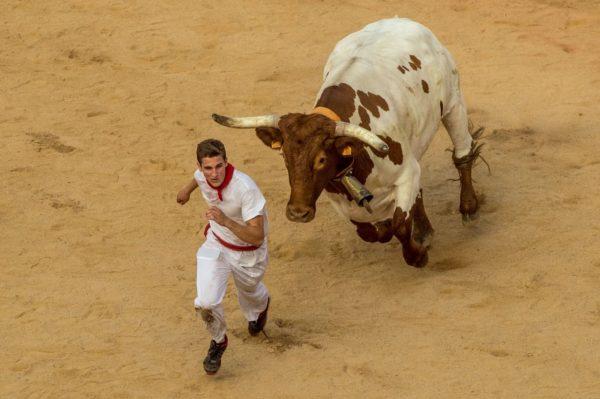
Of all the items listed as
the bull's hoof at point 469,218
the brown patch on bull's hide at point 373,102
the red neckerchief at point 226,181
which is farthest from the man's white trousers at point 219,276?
the bull's hoof at point 469,218

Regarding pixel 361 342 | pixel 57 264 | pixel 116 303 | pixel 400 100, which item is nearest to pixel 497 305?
pixel 361 342

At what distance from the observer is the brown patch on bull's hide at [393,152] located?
29.2 feet

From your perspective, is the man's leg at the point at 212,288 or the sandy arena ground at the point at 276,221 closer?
the man's leg at the point at 212,288

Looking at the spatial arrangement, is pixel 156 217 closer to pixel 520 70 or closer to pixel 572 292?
pixel 572 292

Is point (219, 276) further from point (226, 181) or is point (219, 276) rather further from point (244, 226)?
point (226, 181)

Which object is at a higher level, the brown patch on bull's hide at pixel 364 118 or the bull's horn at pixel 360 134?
the bull's horn at pixel 360 134

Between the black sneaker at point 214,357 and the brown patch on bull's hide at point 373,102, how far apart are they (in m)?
2.18

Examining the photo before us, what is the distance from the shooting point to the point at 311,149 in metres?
8.16

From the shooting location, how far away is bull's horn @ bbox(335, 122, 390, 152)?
26.3 ft

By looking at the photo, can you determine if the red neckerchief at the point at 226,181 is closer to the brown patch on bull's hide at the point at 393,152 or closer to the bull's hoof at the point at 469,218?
the brown patch on bull's hide at the point at 393,152

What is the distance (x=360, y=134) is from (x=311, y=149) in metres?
0.35

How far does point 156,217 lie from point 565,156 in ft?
13.0

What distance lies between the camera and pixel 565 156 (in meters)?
11.4

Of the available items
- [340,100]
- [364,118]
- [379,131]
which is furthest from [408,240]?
[340,100]
